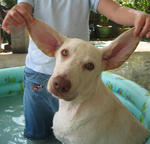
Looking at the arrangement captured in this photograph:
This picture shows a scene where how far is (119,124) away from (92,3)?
40.1 inches

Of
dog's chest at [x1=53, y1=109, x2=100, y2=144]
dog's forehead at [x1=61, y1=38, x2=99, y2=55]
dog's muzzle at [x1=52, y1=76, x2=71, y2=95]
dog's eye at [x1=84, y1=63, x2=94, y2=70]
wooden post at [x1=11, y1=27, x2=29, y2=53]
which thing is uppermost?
dog's forehead at [x1=61, y1=38, x2=99, y2=55]

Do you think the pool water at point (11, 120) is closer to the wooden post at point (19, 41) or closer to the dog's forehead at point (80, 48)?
the dog's forehead at point (80, 48)

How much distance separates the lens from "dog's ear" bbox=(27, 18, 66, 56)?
1445 millimetres

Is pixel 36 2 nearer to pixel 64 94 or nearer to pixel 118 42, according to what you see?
pixel 118 42

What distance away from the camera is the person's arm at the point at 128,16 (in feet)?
4.08

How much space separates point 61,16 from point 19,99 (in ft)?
6.72

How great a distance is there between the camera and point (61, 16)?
1.97m

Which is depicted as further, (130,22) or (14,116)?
(14,116)

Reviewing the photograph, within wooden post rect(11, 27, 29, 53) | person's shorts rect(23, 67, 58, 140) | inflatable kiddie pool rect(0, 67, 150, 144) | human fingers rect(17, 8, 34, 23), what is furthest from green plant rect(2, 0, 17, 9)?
human fingers rect(17, 8, 34, 23)

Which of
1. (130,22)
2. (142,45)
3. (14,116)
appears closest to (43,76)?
(130,22)

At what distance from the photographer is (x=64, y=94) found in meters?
1.22

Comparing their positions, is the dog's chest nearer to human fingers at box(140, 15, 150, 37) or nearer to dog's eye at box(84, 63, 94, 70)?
dog's eye at box(84, 63, 94, 70)

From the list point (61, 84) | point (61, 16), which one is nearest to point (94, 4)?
point (61, 16)

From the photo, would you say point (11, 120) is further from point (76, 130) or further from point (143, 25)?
point (143, 25)
